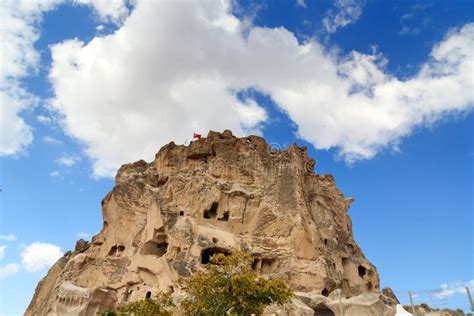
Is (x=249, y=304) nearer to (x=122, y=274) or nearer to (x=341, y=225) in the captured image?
(x=122, y=274)

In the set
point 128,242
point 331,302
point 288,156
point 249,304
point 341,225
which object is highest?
point 288,156

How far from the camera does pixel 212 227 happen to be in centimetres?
3484

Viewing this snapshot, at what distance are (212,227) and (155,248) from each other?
5285 millimetres

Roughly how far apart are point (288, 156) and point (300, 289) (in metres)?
12.3

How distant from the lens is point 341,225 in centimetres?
4150

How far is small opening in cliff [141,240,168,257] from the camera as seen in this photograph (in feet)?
117

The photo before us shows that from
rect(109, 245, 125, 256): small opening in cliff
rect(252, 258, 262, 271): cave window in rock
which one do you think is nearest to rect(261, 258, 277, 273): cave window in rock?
rect(252, 258, 262, 271): cave window in rock

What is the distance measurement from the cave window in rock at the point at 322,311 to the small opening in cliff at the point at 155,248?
12726 millimetres

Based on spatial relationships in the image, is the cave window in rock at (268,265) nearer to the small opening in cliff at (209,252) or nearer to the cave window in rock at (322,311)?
the small opening in cliff at (209,252)

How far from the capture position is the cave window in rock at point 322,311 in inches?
1203

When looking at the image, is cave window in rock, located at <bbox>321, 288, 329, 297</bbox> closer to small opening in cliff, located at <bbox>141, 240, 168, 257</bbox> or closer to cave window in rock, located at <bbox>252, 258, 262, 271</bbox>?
cave window in rock, located at <bbox>252, 258, 262, 271</bbox>

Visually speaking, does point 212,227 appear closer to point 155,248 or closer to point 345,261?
point 155,248

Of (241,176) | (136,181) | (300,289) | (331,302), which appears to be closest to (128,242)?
(136,181)

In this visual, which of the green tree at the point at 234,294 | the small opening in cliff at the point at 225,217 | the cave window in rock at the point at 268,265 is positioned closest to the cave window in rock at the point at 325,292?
the cave window in rock at the point at 268,265
